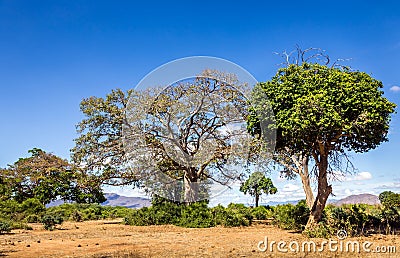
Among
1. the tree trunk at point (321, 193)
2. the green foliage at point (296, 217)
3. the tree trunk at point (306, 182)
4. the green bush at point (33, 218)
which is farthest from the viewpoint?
the green bush at point (33, 218)

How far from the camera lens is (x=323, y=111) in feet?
43.5

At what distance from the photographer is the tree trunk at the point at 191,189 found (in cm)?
2403

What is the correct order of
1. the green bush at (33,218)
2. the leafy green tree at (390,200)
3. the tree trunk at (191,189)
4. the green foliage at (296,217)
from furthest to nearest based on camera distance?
the green bush at (33,218), the tree trunk at (191,189), the leafy green tree at (390,200), the green foliage at (296,217)

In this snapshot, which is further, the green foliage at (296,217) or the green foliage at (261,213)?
the green foliage at (261,213)

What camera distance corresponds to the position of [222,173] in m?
23.8

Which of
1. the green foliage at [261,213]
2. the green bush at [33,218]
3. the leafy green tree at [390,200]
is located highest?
the leafy green tree at [390,200]

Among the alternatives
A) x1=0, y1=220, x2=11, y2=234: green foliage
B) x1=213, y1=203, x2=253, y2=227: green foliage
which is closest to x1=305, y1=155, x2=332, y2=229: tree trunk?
x1=213, y1=203, x2=253, y2=227: green foliage

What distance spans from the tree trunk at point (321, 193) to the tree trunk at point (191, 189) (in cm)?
1000

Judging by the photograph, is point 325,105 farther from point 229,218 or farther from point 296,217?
point 229,218

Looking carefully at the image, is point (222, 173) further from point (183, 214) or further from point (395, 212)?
point (395, 212)

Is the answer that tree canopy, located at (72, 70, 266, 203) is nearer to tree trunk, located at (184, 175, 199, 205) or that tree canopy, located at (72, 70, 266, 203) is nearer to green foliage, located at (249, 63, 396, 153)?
tree trunk, located at (184, 175, 199, 205)

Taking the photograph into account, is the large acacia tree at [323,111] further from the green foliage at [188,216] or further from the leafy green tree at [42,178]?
the leafy green tree at [42,178]

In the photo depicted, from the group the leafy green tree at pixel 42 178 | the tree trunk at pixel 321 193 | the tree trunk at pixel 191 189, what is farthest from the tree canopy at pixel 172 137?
the leafy green tree at pixel 42 178

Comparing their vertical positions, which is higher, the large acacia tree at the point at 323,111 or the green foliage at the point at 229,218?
the large acacia tree at the point at 323,111
